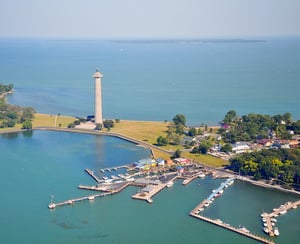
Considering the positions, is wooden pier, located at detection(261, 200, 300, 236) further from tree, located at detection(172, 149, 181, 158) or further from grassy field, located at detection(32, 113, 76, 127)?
grassy field, located at detection(32, 113, 76, 127)

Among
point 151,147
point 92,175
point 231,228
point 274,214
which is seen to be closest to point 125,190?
point 92,175

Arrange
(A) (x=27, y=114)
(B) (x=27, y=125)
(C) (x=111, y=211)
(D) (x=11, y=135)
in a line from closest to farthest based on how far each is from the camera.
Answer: (C) (x=111, y=211) < (D) (x=11, y=135) < (B) (x=27, y=125) < (A) (x=27, y=114)

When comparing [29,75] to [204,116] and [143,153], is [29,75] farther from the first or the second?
[143,153]

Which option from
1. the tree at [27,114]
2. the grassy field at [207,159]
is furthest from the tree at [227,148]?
the tree at [27,114]

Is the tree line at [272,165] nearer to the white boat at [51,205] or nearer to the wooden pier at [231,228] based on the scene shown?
the wooden pier at [231,228]

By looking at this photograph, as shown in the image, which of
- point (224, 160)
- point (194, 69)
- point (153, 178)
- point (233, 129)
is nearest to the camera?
point (153, 178)

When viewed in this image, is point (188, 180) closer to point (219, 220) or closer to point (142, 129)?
point (219, 220)

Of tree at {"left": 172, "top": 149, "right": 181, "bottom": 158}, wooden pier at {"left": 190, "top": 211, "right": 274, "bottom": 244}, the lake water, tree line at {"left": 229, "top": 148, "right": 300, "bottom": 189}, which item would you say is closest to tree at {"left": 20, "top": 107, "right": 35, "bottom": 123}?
the lake water

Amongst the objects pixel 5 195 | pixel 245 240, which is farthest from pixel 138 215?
pixel 5 195
